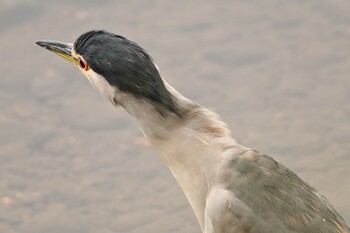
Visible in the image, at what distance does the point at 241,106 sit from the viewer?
8438 mm

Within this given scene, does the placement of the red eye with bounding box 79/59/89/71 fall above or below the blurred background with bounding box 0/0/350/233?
below

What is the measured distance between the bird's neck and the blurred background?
1.74m

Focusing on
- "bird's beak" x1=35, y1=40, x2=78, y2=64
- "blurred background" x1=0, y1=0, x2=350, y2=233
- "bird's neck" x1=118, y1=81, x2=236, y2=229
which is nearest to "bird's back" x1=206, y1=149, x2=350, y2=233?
"bird's neck" x1=118, y1=81, x2=236, y2=229

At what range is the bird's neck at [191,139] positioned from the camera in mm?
5883

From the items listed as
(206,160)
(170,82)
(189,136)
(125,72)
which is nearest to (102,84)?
(125,72)

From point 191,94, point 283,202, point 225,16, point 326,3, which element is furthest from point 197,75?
point 283,202

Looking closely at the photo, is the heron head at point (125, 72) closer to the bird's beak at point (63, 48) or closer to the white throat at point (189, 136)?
the white throat at point (189, 136)

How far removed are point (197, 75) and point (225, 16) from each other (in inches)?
32.3

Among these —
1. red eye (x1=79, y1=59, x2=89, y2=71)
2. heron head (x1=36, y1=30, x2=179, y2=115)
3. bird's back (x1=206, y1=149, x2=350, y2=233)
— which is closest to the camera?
bird's back (x1=206, y1=149, x2=350, y2=233)

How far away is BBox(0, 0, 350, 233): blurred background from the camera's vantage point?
793 centimetres

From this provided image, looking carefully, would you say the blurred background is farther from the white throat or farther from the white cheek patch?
the white cheek patch

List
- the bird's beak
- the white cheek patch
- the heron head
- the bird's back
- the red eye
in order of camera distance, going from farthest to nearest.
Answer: the bird's beak, the red eye, the white cheek patch, the heron head, the bird's back

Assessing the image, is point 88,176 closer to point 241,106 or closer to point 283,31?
point 241,106

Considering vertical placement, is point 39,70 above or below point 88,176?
above
